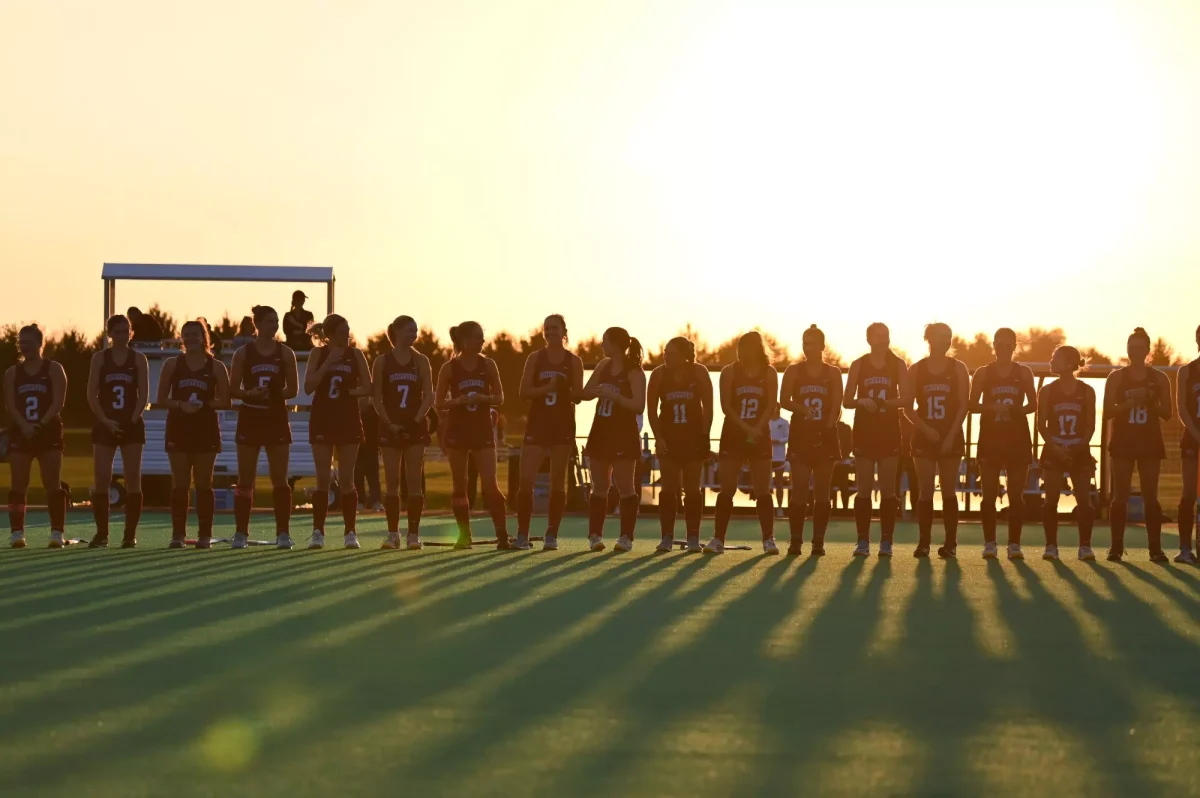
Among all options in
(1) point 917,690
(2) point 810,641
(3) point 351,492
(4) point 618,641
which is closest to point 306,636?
(4) point 618,641

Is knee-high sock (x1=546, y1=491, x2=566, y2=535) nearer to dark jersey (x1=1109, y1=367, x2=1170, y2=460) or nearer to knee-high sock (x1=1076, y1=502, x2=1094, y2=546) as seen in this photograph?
knee-high sock (x1=1076, y1=502, x2=1094, y2=546)

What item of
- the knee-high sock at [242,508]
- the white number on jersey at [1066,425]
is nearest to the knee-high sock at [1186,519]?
the white number on jersey at [1066,425]

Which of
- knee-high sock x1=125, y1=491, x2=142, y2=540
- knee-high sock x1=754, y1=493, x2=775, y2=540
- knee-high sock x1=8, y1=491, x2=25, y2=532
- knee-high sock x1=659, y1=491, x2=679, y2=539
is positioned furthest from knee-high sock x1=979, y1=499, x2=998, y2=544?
knee-high sock x1=8, y1=491, x2=25, y2=532

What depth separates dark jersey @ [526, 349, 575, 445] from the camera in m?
12.3

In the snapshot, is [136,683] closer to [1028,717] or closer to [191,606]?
[191,606]

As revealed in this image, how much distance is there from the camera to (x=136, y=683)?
5.41 m

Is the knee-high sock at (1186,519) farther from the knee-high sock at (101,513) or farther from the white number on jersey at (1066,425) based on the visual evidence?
the knee-high sock at (101,513)

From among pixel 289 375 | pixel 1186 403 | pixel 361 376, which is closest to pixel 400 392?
pixel 361 376

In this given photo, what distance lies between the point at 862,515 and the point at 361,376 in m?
3.94

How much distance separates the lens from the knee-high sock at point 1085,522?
12242 mm

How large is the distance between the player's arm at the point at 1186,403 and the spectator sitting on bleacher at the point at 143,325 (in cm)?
1020

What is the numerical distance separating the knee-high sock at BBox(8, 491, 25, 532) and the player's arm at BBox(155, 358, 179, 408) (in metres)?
1.53

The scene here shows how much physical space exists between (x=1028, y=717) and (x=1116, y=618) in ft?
10.2

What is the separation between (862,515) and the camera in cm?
1223
